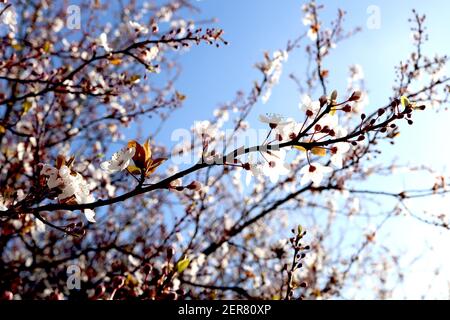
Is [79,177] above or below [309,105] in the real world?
below

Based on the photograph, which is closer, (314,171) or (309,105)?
(309,105)

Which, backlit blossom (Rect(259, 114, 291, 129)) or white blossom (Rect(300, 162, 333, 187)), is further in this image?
white blossom (Rect(300, 162, 333, 187))

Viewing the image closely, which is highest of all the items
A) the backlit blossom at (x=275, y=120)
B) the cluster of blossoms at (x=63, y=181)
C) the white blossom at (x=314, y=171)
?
the backlit blossom at (x=275, y=120)

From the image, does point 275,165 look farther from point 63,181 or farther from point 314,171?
point 63,181

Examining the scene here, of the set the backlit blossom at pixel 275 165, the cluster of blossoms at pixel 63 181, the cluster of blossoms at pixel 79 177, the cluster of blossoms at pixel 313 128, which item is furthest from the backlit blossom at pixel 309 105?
the cluster of blossoms at pixel 63 181

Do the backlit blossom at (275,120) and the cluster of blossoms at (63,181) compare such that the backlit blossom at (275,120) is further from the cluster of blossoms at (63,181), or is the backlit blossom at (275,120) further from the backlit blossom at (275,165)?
the cluster of blossoms at (63,181)

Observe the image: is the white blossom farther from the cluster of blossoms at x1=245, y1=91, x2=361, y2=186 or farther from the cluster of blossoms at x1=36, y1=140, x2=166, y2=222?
the cluster of blossoms at x1=36, y1=140, x2=166, y2=222

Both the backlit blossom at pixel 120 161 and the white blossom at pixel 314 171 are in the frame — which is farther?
the white blossom at pixel 314 171

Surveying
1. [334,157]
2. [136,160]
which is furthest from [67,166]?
[334,157]

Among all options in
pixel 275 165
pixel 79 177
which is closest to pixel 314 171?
pixel 275 165

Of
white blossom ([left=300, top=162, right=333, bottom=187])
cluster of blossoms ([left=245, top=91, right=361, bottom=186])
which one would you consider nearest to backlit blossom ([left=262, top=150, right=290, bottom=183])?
cluster of blossoms ([left=245, top=91, right=361, bottom=186])

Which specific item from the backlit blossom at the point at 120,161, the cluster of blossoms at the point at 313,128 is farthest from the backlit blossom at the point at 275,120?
the backlit blossom at the point at 120,161

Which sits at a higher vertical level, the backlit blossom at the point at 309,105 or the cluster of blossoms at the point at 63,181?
the backlit blossom at the point at 309,105

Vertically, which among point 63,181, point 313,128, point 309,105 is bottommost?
point 63,181
